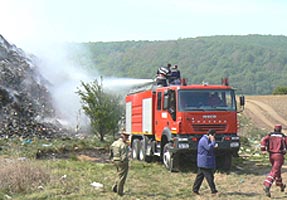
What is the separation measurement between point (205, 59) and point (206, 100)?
11841cm

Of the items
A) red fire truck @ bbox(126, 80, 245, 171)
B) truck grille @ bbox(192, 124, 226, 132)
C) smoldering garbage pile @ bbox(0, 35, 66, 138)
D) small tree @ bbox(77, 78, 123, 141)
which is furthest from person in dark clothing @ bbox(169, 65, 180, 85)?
smoldering garbage pile @ bbox(0, 35, 66, 138)

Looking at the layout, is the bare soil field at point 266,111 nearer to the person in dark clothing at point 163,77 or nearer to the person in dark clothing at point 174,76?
the person in dark clothing at point 174,76

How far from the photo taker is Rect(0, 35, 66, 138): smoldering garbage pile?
3192 centimetres

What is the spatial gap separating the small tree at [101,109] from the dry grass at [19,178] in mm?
17777

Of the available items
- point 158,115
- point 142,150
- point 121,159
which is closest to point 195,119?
point 158,115

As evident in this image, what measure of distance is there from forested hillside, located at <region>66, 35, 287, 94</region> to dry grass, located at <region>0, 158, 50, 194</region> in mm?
90885

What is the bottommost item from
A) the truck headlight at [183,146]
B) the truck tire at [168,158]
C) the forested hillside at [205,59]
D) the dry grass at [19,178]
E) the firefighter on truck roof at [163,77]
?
the dry grass at [19,178]

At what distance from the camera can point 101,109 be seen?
30859 mm

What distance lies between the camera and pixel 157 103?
17.6 m

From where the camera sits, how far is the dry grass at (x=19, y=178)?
12273 mm

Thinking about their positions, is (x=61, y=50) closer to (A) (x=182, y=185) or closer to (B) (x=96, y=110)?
(B) (x=96, y=110)

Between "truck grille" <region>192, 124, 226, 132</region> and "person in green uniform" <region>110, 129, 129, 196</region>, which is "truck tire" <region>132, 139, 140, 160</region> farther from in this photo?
"person in green uniform" <region>110, 129, 129, 196</region>

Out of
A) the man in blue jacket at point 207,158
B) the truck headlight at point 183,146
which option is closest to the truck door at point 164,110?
the truck headlight at point 183,146

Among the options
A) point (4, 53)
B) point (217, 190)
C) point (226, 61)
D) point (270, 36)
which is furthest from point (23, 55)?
point (270, 36)
